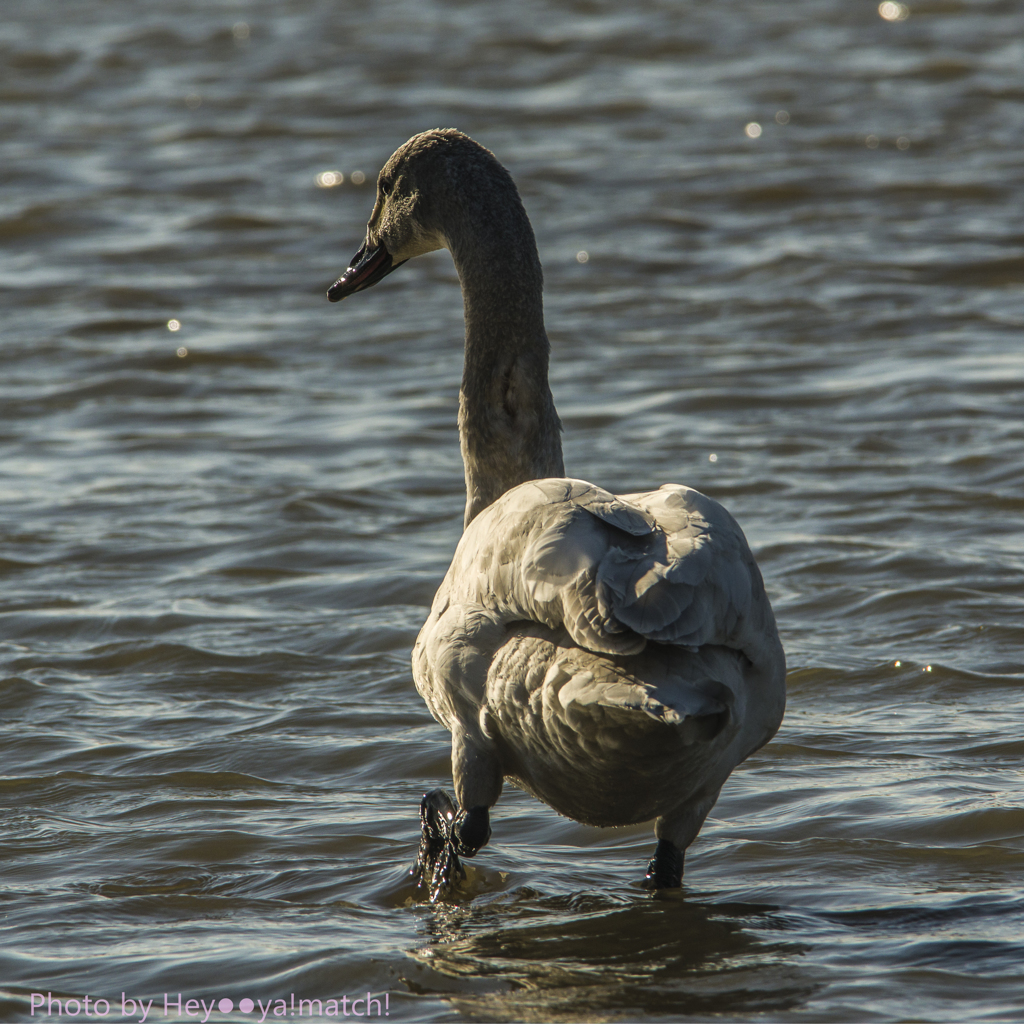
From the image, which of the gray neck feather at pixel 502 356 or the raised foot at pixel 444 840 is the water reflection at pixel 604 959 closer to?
the raised foot at pixel 444 840

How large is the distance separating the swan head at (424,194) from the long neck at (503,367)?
0.35 feet

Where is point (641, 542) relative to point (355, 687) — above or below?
above

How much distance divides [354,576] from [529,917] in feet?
11.2

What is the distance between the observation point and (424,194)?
5633mm

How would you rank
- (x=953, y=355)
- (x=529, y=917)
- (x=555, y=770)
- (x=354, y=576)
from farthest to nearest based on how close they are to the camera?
(x=953, y=355) < (x=354, y=576) < (x=529, y=917) < (x=555, y=770)

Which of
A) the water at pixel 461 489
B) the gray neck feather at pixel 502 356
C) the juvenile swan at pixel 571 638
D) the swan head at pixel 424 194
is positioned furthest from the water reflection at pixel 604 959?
the swan head at pixel 424 194

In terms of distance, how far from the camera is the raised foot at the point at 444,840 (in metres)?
4.54

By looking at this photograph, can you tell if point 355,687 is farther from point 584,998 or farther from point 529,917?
point 584,998

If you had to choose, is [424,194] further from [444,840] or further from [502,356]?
[444,840]

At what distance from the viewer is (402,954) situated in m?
4.28

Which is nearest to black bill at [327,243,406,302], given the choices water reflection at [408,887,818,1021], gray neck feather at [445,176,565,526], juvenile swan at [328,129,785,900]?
gray neck feather at [445,176,565,526]

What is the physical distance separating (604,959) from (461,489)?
192 inches

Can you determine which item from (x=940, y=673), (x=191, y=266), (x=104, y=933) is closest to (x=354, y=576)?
(x=940, y=673)

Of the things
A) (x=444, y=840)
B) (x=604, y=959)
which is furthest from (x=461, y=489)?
(x=604, y=959)
